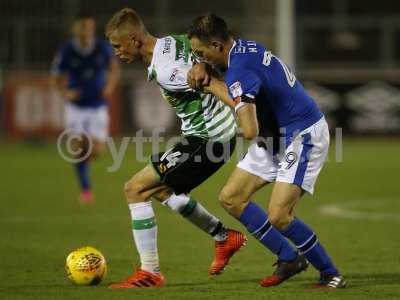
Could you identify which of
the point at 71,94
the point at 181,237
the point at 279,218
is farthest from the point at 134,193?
the point at 71,94

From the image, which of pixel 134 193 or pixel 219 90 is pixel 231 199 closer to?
pixel 134 193

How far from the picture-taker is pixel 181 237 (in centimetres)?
998

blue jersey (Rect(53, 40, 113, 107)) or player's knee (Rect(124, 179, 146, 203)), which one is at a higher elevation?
blue jersey (Rect(53, 40, 113, 107))

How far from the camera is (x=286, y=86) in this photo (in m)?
6.90

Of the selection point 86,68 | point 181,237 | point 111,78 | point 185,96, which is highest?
point 185,96

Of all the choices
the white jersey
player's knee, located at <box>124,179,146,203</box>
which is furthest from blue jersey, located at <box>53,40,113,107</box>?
player's knee, located at <box>124,179,146,203</box>

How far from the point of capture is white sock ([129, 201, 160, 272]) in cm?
721

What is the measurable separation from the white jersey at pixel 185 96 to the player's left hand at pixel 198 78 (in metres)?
0.28

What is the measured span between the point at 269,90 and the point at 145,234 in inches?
55.3

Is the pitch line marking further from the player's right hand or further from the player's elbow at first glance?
the player's elbow

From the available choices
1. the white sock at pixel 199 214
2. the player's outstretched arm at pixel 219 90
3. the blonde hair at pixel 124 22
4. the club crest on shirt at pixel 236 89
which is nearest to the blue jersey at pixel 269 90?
the club crest on shirt at pixel 236 89

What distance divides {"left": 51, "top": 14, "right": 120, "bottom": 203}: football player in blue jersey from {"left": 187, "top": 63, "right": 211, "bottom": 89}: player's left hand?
696 centimetres

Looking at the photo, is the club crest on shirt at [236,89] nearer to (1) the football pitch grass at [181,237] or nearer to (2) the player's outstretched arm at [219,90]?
(2) the player's outstretched arm at [219,90]

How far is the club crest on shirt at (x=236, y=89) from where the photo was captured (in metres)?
6.50
